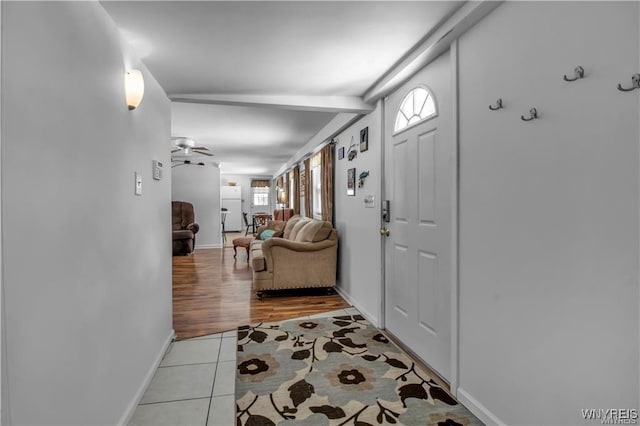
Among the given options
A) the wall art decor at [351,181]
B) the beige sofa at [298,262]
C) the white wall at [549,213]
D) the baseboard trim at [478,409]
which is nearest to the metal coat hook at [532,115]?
the white wall at [549,213]

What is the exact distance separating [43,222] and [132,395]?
4.17ft

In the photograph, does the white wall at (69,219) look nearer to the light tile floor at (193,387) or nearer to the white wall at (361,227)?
the light tile floor at (193,387)

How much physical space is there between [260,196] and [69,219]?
473 inches

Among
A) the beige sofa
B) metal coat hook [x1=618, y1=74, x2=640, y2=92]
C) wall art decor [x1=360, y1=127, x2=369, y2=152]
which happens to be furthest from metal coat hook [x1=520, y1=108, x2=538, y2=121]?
the beige sofa

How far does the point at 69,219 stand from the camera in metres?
1.22

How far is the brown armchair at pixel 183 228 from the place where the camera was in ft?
23.8

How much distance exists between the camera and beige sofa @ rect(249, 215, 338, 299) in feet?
13.7

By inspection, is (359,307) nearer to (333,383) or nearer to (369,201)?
(369,201)

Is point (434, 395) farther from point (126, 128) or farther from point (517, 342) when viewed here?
point (126, 128)

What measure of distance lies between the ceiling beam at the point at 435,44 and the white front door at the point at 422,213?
0.09 meters

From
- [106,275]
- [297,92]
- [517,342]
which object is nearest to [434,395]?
[517,342]

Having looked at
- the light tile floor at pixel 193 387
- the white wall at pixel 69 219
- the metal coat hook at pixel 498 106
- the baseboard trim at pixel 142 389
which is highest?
the metal coat hook at pixel 498 106

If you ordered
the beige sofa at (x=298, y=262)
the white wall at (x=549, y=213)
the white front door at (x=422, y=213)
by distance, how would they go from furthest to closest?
the beige sofa at (x=298, y=262), the white front door at (x=422, y=213), the white wall at (x=549, y=213)

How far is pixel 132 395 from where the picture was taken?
1832 millimetres
